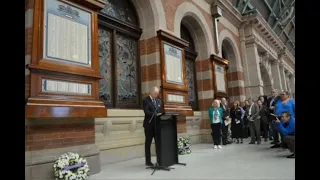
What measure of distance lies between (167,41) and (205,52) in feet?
10.0

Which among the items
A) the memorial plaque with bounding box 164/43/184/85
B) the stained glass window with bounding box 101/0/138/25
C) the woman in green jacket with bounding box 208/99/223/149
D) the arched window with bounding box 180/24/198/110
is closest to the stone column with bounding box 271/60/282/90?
the arched window with bounding box 180/24/198/110

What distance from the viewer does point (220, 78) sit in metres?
10.3

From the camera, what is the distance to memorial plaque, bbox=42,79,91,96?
385 cm

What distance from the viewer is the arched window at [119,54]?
6.09 metres

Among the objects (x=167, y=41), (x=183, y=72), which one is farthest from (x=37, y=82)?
(x=183, y=72)

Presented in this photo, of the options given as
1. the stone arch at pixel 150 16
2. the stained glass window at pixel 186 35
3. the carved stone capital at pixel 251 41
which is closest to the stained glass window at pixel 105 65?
the stone arch at pixel 150 16

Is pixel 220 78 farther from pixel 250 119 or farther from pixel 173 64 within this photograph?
pixel 173 64

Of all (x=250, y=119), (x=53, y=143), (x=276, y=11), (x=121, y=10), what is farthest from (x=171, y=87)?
(x=276, y=11)

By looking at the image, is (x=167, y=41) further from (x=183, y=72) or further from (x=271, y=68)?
(x=271, y=68)

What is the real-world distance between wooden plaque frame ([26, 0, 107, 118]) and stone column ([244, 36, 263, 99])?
10346 mm

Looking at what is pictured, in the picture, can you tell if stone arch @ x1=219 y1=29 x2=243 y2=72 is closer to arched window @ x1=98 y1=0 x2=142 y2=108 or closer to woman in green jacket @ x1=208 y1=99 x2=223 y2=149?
woman in green jacket @ x1=208 y1=99 x2=223 y2=149

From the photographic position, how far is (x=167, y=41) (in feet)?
23.4

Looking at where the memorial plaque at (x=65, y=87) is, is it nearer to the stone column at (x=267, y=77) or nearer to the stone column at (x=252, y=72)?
the stone column at (x=252, y=72)

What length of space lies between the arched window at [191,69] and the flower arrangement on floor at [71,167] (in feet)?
19.6
